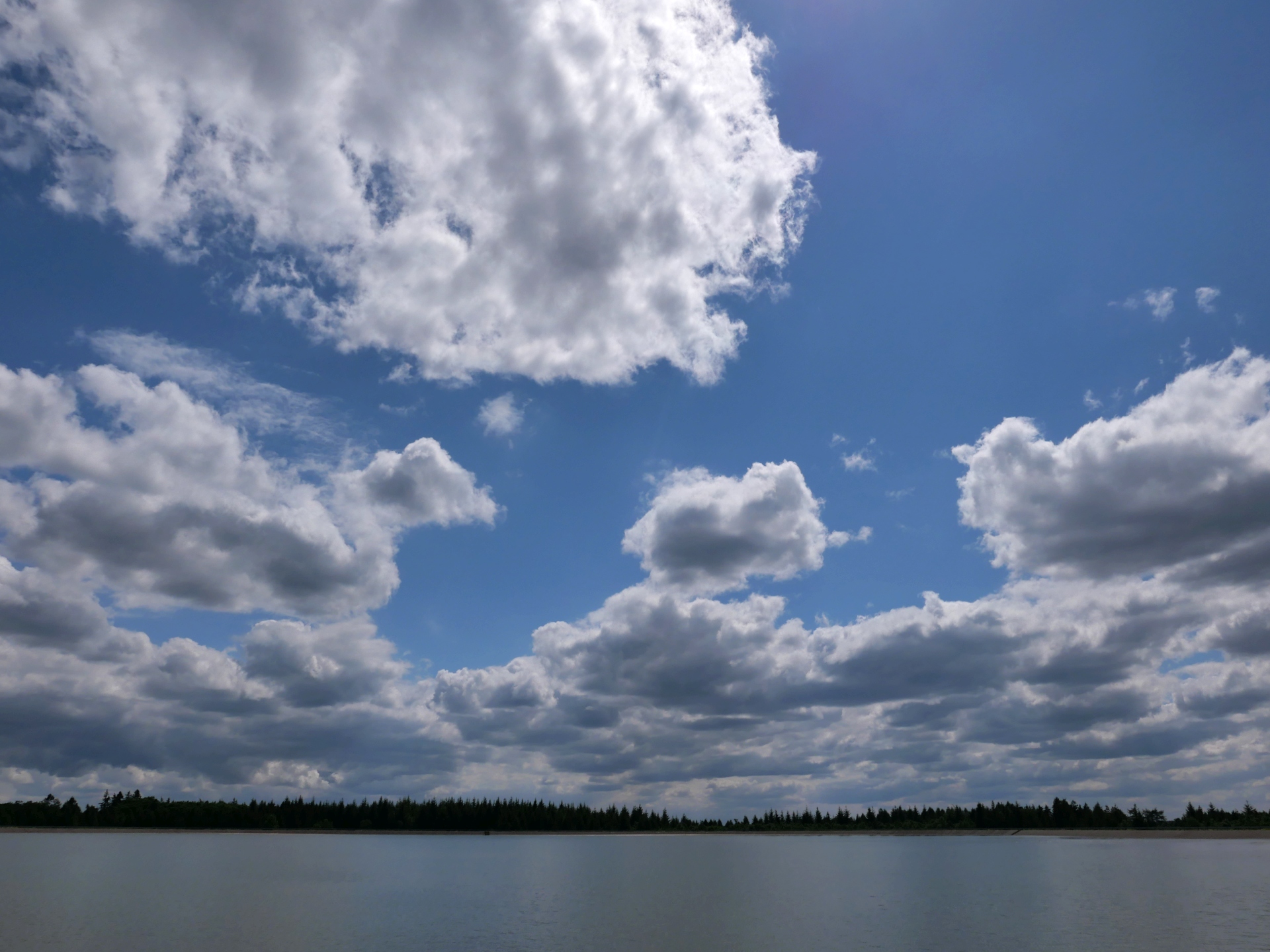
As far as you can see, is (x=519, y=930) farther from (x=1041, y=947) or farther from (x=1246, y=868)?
(x=1246, y=868)

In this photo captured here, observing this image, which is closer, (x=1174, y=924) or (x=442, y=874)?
(x=1174, y=924)

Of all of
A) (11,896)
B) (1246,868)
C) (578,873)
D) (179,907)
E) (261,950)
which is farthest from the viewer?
(578,873)

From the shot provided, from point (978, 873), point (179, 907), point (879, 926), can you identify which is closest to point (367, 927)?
point (179, 907)

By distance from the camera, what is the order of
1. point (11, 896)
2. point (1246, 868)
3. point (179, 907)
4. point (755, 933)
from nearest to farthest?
point (755, 933)
point (179, 907)
point (11, 896)
point (1246, 868)

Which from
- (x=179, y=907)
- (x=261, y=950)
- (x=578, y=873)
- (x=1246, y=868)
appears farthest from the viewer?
(x=578, y=873)

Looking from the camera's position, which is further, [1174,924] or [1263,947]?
[1174,924]

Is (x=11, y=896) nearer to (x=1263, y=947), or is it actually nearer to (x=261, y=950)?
(x=261, y=950)

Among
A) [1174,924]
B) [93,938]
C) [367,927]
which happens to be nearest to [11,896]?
[93,938]

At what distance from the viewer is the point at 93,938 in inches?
3268

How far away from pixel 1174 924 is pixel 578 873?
13455 centimetres

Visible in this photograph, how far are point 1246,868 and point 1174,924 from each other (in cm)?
11976

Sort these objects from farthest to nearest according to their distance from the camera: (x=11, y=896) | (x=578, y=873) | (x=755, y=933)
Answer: (x=578, y=873) → (x=11, y=896) → (x=755, y=933)

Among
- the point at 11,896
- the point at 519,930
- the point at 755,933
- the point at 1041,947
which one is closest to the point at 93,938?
the point at 519,930

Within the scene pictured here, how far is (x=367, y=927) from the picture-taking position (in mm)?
95688
